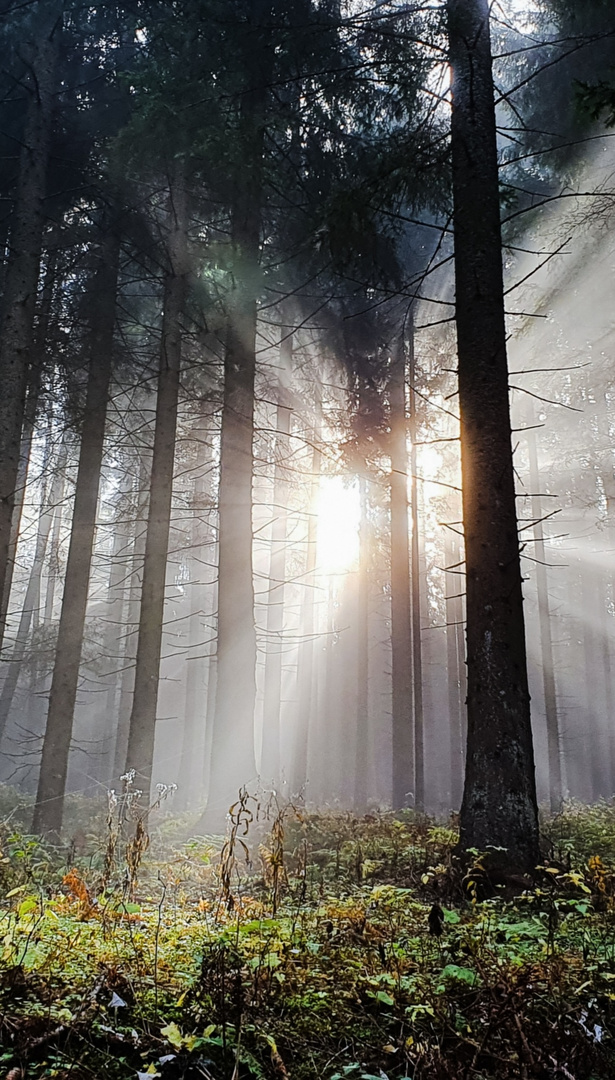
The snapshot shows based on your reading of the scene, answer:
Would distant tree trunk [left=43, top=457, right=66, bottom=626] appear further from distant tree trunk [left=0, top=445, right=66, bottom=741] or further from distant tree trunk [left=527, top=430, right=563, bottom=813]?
distant tree trunk [left=527, top=430, right=563, bottom=813]

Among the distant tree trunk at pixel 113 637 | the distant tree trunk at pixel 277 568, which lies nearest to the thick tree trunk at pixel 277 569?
the distant tree trunk at pixel 277 568

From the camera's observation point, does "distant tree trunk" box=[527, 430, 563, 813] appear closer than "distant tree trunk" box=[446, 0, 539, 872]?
No

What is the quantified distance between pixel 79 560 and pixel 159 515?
2.11 meters

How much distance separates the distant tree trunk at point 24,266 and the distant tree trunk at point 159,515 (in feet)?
7.08

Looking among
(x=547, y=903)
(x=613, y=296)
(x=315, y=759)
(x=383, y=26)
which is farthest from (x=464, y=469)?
(x=315, y=759)

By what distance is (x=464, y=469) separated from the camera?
6379mm

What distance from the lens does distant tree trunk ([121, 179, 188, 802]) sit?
9727 mm

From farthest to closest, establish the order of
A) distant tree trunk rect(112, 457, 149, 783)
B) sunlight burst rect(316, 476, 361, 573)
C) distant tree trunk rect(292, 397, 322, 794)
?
1. distant tree trunk rect(292, 397, 322, 794)
2. sunlight burst rect(316, 476, 361, 573)
3. distant tree trunk rect(112, 457, 149, 783)

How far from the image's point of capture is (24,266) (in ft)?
30.3

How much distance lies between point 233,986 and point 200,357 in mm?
12920

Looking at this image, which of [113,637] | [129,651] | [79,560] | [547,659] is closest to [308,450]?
[129,651]

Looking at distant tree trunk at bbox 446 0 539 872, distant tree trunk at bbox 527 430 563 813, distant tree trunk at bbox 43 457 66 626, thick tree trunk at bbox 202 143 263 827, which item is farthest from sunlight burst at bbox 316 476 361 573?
distant tree trunk at bbox 446 0 539 872

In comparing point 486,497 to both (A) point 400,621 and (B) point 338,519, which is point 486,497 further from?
(B) point 338,519

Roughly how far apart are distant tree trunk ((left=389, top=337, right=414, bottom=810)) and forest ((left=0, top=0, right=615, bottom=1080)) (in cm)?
9
